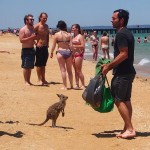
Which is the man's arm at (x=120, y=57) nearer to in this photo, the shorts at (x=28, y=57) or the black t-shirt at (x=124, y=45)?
the black t-shirt at (x=124, y=45)

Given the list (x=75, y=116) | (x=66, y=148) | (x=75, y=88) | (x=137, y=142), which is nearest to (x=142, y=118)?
(x=75, y=116)

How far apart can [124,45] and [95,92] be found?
814mm

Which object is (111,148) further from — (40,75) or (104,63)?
(40,75)

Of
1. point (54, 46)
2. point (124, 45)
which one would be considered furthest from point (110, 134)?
point (54, 46)

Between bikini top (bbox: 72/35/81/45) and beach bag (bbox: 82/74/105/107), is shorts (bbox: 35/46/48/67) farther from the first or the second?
beach bag (bbox: 82/74/105/107)

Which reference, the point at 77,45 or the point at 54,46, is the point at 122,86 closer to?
the point at 77,45

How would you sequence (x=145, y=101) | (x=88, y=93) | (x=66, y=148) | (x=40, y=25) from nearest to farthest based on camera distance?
(x=66, y=148) → (x=88, y=93) → (x=145, y=101) → (x=40, y=25)

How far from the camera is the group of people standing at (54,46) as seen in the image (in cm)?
1004

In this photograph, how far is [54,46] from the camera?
33.3 feet

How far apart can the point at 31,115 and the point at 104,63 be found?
2047mm

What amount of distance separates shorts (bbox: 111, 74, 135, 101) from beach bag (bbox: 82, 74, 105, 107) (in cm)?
23

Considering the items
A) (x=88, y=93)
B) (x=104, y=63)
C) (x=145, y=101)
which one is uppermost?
(x=104, y=63)

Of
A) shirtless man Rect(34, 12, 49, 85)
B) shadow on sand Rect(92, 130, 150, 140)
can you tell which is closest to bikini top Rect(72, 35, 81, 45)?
shirtless man Rect(34, 12, 49, 85)

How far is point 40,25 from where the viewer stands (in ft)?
34.6
